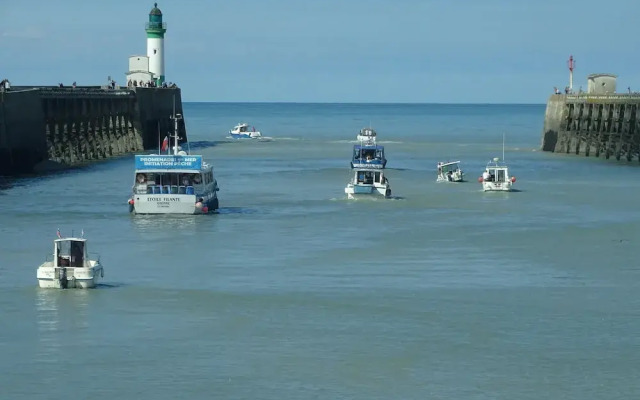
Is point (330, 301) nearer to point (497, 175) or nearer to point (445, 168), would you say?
point (497, 175)

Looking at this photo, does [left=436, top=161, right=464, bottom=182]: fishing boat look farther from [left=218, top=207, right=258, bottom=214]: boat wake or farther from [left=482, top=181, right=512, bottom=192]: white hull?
[left=218, top=207, right=258, bottom=214]: boat wake

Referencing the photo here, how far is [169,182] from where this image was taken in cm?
6525

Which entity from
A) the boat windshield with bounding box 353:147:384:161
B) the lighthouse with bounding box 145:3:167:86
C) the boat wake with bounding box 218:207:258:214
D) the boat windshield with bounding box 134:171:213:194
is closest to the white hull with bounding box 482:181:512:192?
the boat windshield with bounding box 353:147:384:161

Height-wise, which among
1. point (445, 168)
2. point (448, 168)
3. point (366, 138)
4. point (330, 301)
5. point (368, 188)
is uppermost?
point (366, 138)

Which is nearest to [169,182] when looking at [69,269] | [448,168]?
[69,269]

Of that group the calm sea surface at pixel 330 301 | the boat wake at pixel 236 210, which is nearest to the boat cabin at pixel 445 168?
the calm sea surface at pixel 330 301

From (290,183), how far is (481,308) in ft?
163

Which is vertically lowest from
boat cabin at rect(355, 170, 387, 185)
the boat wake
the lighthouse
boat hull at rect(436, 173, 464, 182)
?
the boat wake

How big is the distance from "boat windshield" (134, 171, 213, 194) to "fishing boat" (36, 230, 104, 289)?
2035cm

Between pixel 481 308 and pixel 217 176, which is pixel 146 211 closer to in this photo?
pixel 481 308

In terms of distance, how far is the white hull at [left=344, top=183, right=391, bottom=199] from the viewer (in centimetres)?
7650

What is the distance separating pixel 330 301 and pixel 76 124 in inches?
2746

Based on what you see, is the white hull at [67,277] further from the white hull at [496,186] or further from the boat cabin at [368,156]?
the boat cabin at [368,156]

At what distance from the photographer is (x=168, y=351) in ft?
119
